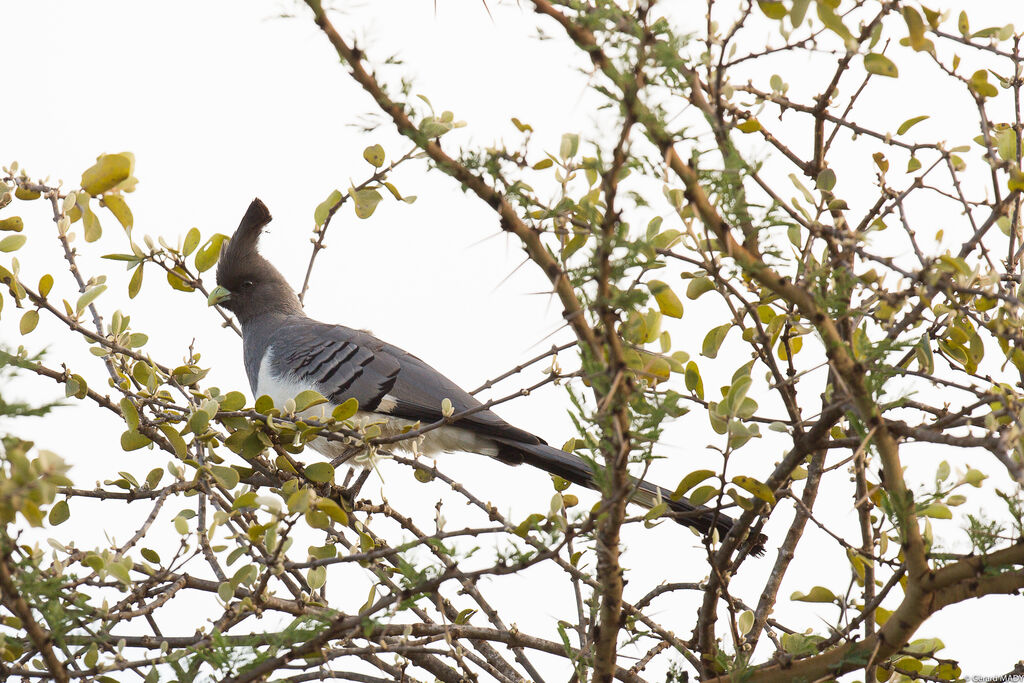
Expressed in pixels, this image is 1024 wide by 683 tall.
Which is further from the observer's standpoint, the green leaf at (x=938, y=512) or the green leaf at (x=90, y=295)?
the green leaf at (x=90, y=295)

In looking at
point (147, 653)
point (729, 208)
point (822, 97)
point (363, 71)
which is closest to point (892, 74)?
point (822, 97)

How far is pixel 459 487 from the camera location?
3.32 meters

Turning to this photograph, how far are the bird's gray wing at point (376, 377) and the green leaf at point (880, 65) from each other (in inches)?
99.7

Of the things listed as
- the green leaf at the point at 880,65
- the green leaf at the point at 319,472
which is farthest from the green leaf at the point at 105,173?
the green leaf at the point at 880,65

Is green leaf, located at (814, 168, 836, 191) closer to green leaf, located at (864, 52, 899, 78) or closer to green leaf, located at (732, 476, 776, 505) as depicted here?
green leaf, located at (864, 52, 899, 78)

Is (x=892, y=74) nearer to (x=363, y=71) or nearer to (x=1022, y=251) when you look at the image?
(x=1022, y=251)

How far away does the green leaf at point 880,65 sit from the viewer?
2.42 meters

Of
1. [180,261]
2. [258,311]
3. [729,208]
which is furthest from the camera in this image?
[258,311]

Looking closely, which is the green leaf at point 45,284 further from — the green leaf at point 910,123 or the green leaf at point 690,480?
the green leaf at point 910,123

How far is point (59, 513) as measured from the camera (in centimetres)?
289

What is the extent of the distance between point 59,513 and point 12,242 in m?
0.78

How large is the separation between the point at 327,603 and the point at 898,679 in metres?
1.68

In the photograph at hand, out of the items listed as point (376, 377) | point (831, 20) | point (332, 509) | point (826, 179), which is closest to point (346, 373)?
point (376, 377)

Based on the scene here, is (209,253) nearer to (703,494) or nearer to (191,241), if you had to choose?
(191,241)
